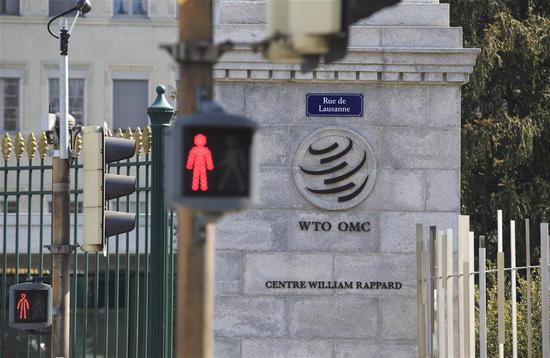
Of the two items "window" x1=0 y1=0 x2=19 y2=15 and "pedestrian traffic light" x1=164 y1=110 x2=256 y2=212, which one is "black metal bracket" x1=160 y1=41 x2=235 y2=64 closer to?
"pedestrian traffic light" x1=164 y1=110 x2=256 y2=212

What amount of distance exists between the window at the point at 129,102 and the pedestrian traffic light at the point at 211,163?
2954 centimetres

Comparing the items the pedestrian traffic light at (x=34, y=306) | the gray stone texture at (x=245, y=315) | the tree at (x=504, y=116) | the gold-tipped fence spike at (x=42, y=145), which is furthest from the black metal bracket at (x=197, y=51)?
the tree at (x=504, y=116)

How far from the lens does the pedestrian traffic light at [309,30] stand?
6766 millimetres

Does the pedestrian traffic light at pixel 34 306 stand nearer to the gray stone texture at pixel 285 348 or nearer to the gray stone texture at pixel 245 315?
the gray stone texture at pixel 245 315

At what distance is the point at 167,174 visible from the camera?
6887 millimetres

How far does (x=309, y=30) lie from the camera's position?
6777 mm

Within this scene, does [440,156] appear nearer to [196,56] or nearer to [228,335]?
[228,335]

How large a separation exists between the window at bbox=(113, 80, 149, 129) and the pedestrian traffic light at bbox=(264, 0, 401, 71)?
96.4 ft

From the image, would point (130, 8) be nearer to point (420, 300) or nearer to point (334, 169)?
point (334, 169)

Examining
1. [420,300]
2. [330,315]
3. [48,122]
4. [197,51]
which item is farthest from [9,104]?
[197,51]

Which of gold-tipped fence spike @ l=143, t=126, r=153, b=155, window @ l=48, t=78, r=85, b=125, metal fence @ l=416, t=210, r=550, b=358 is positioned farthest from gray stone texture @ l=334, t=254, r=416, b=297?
window @ l=48, t=78, r=85, b=125

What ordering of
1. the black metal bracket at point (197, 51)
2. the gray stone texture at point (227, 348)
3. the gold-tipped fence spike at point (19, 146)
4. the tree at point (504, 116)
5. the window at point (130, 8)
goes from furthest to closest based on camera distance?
the window at point (130, 8) → the tree at point (504, 116) → the gold-tipped fence spike at point (19, 146) → the gray stone texture at point (227, 348) → the black metal bracket at point (197, 51)

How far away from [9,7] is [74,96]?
2803 mm

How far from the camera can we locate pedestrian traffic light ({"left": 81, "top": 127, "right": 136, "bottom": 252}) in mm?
12172
